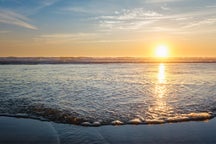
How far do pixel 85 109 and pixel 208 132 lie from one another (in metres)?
5.14

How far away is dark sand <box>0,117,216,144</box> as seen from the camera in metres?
7.30

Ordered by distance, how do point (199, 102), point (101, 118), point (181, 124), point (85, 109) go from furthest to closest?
point (199, 102)
point (85, 109)
point (101, 118)
point (181, 124)

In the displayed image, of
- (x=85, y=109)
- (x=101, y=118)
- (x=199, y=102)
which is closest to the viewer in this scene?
(x=101, y=118)

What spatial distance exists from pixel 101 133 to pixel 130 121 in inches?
66.9

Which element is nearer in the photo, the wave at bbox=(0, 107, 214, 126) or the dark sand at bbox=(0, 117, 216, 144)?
the dark sand at bbox=(0, 117, 216, 144)

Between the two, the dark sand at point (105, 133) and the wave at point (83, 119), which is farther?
the wave at point (83, 119)

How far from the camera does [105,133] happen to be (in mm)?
8023

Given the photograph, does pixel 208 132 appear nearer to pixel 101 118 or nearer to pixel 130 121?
pixel 130 121

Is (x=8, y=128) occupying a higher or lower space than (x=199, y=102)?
lower

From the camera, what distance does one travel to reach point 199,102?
40.8ft

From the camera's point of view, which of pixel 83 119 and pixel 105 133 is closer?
pixel 105 133

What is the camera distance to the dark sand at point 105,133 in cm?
730

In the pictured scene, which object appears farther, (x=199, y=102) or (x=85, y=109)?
(x=199, y=102)

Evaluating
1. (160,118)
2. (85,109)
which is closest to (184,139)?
(160,118)
